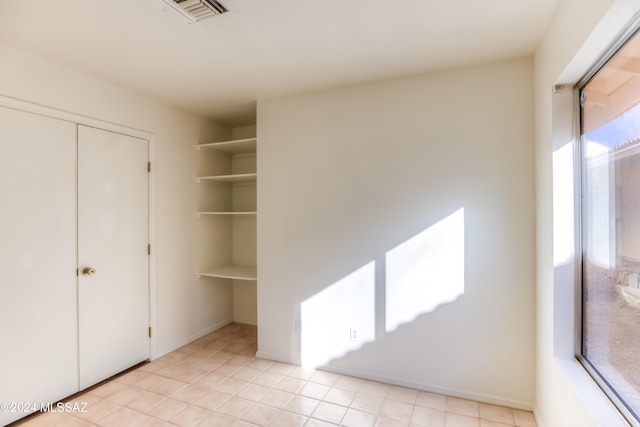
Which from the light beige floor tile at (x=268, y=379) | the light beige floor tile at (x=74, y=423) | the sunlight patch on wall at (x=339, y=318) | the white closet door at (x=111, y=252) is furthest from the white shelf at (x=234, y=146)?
the light beige floor tile at (x=74, y=423)

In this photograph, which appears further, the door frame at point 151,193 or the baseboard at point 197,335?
the baseboard at point 197,335

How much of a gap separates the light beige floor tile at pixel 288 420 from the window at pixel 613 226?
1.68 meters

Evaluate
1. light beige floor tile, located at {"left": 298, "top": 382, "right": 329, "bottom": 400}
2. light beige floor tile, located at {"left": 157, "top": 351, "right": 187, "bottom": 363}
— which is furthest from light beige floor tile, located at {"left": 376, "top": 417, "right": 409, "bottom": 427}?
light beige floor tile, located at {"left": 157, "top": 351, "right": 187, "bottom": 363}

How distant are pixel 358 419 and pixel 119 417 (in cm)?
163

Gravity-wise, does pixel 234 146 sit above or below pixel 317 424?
above

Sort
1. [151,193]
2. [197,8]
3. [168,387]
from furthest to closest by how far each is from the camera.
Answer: [151,193], [168,387], [197,8]

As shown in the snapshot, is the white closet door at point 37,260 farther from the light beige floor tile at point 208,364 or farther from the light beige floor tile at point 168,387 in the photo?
the light beige floor tile at point 208,364

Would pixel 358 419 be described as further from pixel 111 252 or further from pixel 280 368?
pixel 111 252

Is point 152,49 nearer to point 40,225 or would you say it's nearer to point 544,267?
point 40,225

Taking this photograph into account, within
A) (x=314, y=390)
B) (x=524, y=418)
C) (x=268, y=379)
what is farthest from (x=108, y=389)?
(x=524, y=418)

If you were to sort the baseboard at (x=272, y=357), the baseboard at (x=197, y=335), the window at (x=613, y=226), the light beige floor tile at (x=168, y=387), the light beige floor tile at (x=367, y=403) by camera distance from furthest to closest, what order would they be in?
the baseboard at (x=197, y=335), the baseboard at (x=272, y=357), the light beige floor tile at (x=168, y=387), the light beige floor tile at (x=367, y=403), the window at (x=613, y=226)

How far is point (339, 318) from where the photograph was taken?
2.69 m

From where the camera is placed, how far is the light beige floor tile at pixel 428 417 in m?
2.03

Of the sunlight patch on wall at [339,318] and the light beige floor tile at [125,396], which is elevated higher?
the sunlight patch on wall at [339,318]
